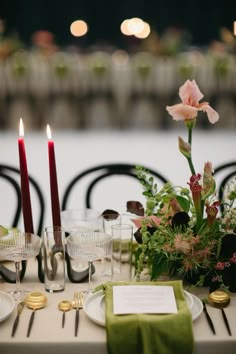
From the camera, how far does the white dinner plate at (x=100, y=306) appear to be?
140cm

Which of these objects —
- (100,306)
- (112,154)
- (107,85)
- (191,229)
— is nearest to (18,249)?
(100,306)

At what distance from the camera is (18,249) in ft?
5.15

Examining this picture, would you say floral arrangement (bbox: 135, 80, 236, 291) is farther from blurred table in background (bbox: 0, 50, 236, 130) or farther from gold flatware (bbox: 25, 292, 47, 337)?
blurred table in background (bbox: 0, 50, 236, 130)

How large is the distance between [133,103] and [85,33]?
4906mm

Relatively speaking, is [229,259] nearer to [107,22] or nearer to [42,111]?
[42,111]

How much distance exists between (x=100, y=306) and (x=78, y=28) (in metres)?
11.7

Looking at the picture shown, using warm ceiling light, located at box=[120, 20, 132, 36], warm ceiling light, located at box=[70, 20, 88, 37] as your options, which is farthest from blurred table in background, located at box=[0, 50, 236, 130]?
warm ceiling light, located at box=[70, 20, 88, 37]

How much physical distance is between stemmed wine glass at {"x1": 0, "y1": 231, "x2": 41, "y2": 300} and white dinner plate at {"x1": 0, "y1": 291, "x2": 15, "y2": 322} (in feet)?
0.15

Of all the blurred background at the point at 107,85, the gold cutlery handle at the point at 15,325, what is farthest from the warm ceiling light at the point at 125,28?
the gold cutlery handle at the point at 15,325

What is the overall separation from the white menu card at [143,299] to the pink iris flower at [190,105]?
47cm

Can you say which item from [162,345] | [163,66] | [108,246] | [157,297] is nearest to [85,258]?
[108,246]

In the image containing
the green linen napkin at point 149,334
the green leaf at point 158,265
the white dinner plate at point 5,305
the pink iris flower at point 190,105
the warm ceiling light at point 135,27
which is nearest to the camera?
the green linen napkin at point 149,334

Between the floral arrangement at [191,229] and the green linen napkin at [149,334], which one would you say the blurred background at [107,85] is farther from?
the green linen napkin at [149,334]

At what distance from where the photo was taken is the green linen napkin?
1298 millimetres
